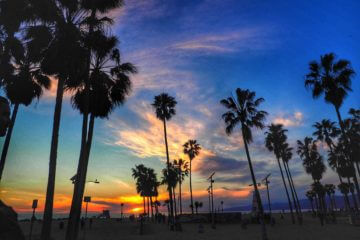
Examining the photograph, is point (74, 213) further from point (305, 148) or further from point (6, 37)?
point (305, 148)

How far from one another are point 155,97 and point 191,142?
117 feet

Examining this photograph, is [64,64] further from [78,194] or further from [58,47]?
[78,194]

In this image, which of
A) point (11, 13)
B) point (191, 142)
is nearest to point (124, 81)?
point (11, 13)

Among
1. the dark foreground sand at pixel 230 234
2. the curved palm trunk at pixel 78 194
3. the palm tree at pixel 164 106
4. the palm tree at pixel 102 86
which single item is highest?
the palm tree at pixel 164 106

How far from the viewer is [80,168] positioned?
54.9ft

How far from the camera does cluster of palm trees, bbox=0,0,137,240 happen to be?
16094 mm

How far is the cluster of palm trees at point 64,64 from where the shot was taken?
16094mm

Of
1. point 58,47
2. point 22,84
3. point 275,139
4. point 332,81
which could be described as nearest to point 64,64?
point 58,47

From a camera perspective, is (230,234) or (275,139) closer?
(230,234)

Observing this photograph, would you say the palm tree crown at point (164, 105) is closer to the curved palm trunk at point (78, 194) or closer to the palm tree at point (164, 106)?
the palm tree at point (164, 106)

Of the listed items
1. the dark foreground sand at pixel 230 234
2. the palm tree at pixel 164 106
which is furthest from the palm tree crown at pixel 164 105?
the dark foreground sand at pixel 230 234

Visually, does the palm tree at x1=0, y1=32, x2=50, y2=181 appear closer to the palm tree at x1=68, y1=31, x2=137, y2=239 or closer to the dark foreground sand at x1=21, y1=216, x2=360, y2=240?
the palm tree at x1=68, y1=31, x2=137, y2=239

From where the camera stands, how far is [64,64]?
1619 centimetres

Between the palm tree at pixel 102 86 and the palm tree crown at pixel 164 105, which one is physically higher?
the palm tree crown at pixel 164 105
